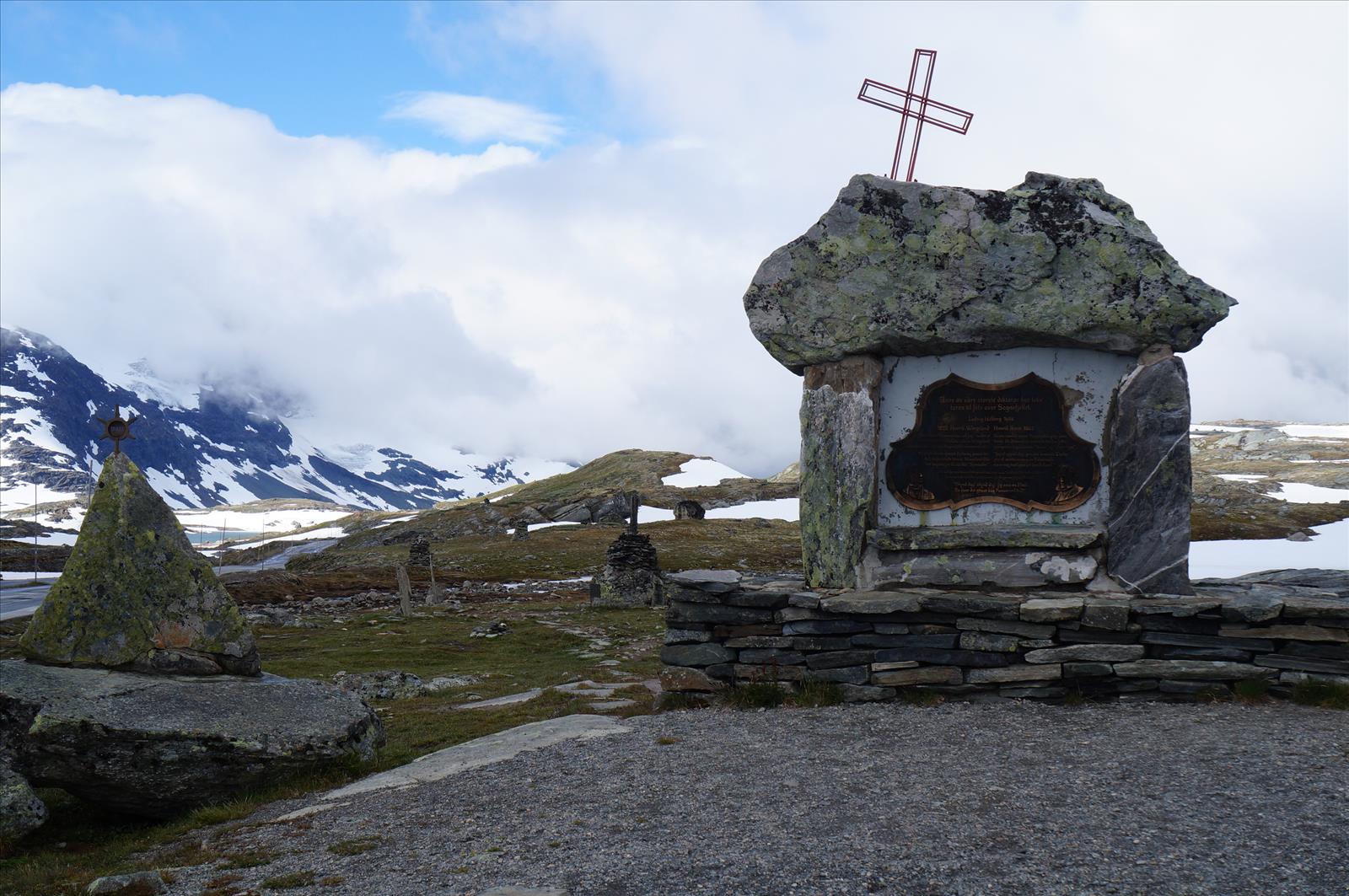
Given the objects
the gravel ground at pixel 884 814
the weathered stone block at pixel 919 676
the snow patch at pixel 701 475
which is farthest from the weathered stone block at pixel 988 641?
the snow patch at pixel 701 475

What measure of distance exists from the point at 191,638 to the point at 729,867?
7797 millimetres

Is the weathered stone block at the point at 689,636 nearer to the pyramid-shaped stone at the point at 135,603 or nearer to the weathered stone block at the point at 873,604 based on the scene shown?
the weathered stone block at the point at 873,604

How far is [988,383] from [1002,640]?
11.8ft

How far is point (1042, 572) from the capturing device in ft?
38.9

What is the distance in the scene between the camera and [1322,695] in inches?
390

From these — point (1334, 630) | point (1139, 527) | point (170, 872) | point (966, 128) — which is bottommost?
point (170, 872)

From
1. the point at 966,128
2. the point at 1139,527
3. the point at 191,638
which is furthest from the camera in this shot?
the point at 966,128

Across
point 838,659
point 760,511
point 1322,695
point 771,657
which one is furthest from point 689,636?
point 760,511

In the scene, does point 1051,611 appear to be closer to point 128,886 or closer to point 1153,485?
point 1153,485

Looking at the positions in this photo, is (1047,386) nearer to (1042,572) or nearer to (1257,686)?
(1042,572)

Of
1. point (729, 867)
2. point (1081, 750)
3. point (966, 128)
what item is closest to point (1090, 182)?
point (966, 128)

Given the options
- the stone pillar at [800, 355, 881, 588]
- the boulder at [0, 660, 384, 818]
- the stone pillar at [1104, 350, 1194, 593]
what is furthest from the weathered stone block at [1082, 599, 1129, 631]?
the boulder at [0, 660, 384, 818]

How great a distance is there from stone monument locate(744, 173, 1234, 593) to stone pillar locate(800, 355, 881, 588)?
0.03 metres

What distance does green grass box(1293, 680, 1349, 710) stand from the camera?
9734 mm
